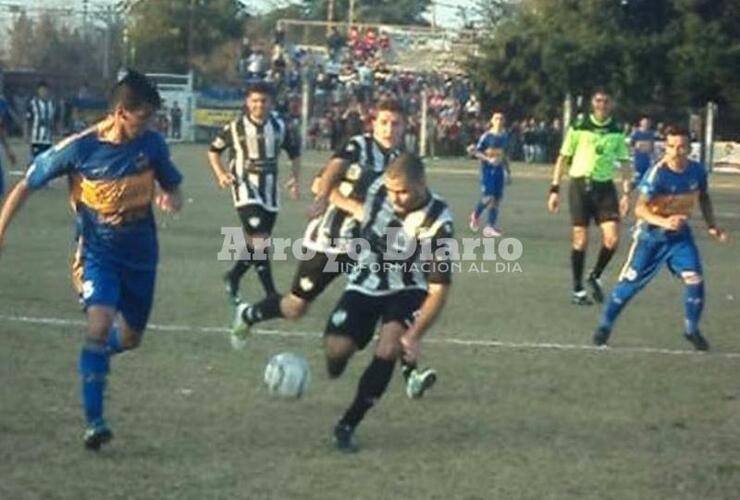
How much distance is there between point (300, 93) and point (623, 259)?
5500 cm

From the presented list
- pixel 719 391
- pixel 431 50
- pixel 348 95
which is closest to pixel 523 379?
pixel 719 391

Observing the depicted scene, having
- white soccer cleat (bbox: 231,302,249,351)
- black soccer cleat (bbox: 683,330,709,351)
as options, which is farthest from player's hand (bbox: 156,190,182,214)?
black soccer cleat (bbox: 683,330,709,351)

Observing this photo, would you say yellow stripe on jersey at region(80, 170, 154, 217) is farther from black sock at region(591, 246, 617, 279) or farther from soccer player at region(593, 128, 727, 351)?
black sock at region(591, 246, 617, 279)

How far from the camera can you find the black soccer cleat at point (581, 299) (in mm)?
17156

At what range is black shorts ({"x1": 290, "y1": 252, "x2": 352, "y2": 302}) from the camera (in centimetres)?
Answer: 1219

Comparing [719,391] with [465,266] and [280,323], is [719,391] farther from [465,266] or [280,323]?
[465,266]

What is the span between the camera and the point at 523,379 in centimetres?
1197

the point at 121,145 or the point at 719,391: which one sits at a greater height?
the point at 121,145

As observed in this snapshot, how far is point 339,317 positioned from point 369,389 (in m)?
0.61

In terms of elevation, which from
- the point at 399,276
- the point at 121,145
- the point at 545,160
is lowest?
the point at 545,160

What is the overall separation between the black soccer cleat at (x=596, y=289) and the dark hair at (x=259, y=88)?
3938 mm

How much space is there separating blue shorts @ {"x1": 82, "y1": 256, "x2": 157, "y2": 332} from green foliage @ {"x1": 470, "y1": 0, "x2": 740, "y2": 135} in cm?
4054

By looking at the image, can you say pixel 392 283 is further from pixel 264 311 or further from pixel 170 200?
pixel 264 311

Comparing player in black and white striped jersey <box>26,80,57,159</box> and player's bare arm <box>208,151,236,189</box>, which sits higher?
player's bare arm <box>208,151,236,189</box>
